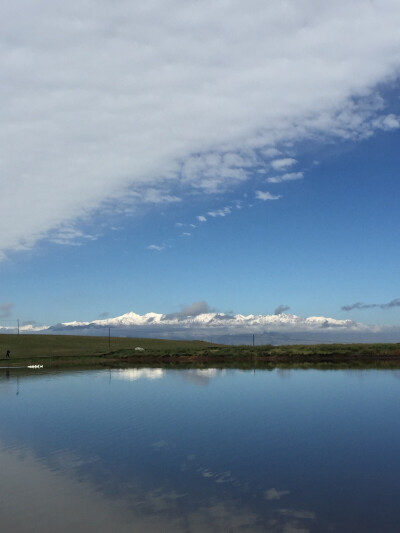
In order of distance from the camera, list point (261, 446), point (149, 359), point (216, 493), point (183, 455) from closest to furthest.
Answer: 1. point (216, 493)
2. point (183, 455)
3. point (261, 446)
4. point (149, 359)

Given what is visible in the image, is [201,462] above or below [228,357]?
above

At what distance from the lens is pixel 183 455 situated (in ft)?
76.1

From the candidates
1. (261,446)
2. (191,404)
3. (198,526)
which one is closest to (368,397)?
(191,404)

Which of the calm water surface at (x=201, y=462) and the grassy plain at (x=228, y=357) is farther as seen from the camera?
the grassy plain at (x=228, y=357)

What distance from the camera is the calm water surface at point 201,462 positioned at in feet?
49.9

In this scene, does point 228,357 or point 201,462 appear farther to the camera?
point 228,357

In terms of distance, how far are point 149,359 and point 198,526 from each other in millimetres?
90178

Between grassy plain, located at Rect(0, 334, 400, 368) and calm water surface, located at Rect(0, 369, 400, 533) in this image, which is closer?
calm water surface, located at Rect(0, 369, 400, 533)

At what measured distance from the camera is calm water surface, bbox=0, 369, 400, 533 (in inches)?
598

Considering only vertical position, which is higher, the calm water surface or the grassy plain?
the calm water surface

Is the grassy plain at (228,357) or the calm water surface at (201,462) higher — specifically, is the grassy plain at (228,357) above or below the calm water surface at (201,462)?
below

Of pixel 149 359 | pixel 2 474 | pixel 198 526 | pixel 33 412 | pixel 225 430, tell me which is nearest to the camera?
pixel 198 526

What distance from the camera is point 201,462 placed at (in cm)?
2186

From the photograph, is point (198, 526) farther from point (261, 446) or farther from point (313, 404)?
point (313, 404)
